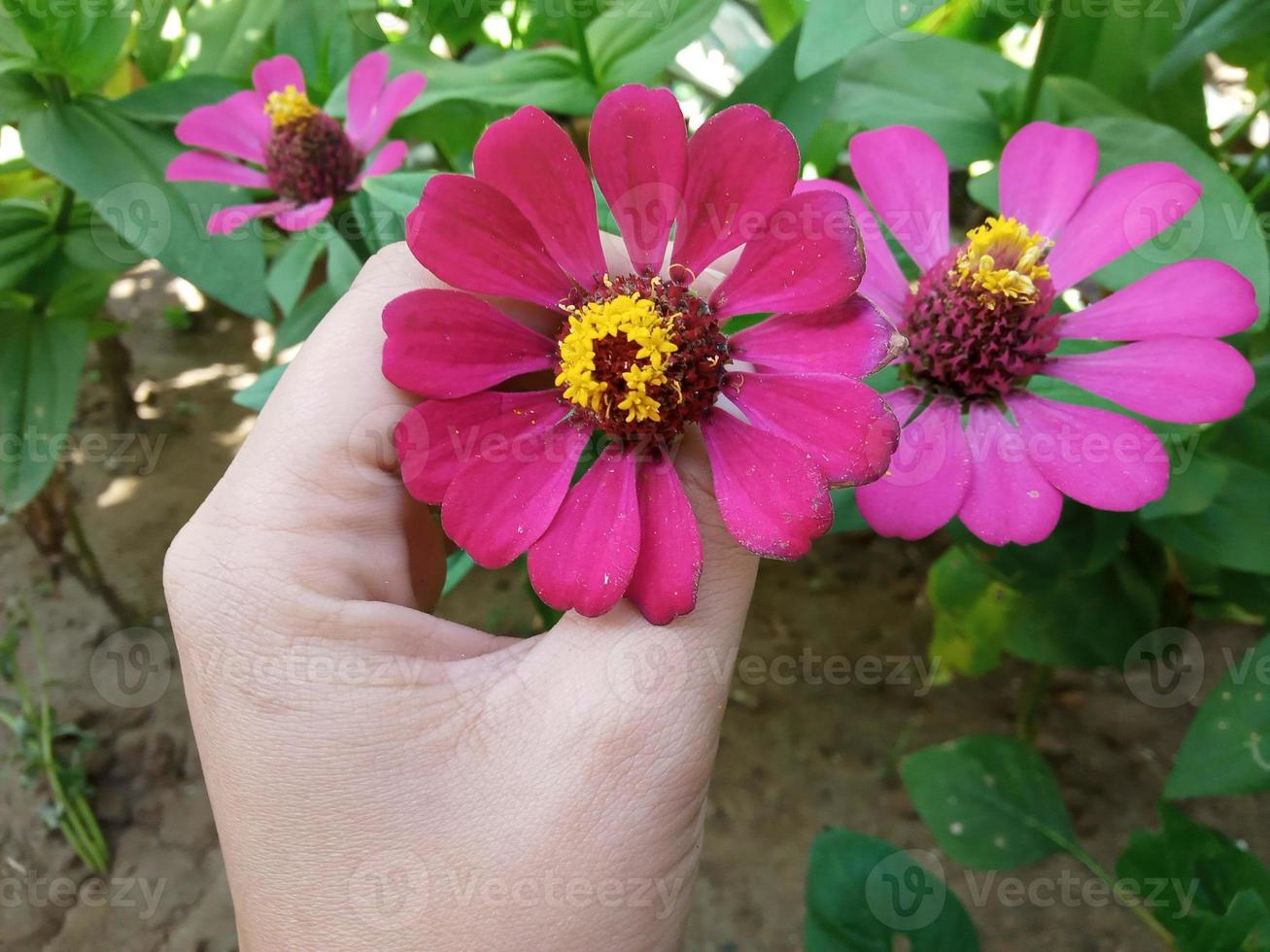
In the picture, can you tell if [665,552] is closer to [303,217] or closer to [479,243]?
[479,243]

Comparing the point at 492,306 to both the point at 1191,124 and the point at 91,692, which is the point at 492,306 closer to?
the point at 1191,124

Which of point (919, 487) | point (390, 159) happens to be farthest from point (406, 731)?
point (390, 159)

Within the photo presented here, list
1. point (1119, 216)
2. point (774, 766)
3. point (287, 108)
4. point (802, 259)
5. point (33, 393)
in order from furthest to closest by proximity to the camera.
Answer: point (774, 766)
point (33, 393)
point (287, 108)
point (1119, 216)
point (802, 259)

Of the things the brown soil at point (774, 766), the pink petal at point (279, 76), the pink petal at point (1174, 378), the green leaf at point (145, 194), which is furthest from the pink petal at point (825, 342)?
Answer: the brown soil at point (774, 766)

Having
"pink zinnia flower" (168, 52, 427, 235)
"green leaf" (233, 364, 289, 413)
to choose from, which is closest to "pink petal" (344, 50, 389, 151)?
"pink zinnia flower" (168, 52, 427, 235)

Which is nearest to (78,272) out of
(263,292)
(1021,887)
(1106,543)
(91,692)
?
(263,292)

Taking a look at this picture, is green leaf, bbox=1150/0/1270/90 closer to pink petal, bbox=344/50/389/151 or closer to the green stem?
the green stem

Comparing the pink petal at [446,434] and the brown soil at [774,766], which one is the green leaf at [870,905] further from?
Answer: the pink petal at [446,434]

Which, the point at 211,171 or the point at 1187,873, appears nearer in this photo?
the point at 1187,873
